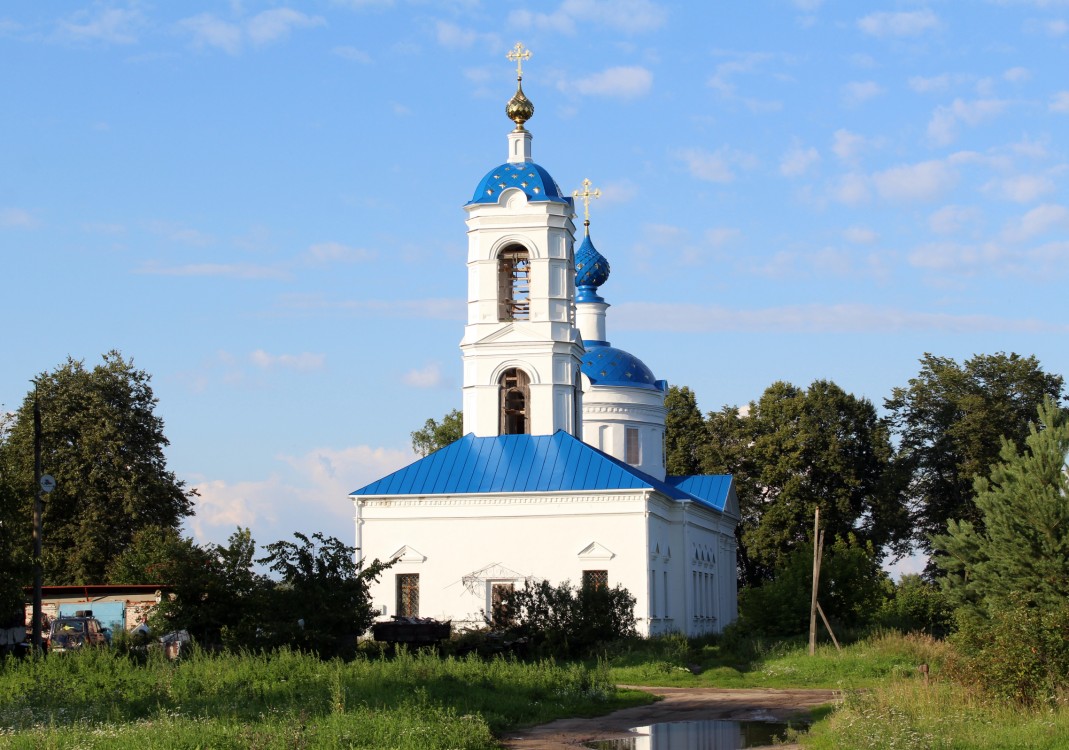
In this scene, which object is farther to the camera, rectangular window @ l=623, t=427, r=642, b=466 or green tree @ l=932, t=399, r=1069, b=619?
rectangular window @ l=623, t=427, r=642, b=466

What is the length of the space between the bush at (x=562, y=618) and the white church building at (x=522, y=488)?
112 inches

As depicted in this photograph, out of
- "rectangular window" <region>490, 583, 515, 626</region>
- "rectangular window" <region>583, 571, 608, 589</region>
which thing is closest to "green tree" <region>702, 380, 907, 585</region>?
"rectangular window" <region>583, 571, 608, 589</region>

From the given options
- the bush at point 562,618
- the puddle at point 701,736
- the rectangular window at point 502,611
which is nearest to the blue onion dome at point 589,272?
the rectangular window at point 502,611

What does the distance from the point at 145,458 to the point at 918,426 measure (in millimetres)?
28137

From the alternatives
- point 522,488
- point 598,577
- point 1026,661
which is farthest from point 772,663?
point 1026,661

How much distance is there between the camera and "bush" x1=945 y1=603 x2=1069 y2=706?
1867 centimetres

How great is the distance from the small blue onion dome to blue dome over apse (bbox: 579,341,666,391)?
2168 millimetres

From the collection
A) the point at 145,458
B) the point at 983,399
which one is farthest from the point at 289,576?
the point at 983,399

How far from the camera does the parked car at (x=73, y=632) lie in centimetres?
3250

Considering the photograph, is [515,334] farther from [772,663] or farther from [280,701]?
[280,701]

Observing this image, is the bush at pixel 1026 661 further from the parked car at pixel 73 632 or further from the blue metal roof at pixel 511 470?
the parked car at pixel 73 632

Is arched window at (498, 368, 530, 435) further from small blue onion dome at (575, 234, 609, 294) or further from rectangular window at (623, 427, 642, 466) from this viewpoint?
small blue onion dome at (575, 234, 609, 294)

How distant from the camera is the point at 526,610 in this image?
106 ft

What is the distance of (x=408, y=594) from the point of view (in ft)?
121
